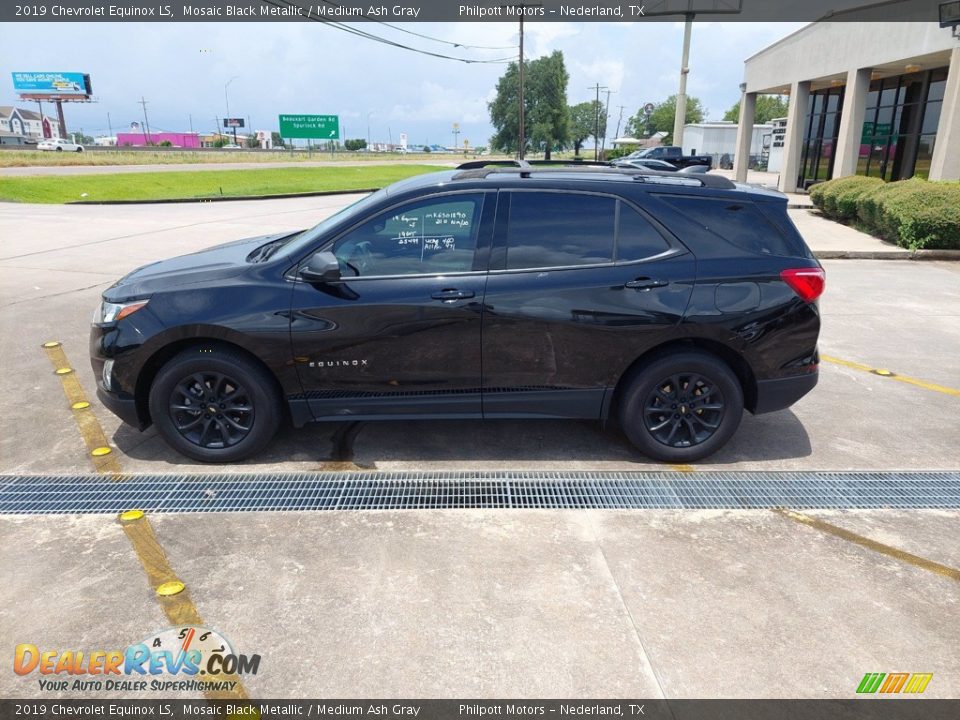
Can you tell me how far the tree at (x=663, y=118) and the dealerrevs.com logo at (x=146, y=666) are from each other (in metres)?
113

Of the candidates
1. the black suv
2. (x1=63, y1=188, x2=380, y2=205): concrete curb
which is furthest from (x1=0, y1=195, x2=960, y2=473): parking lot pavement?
(x1=63, y1=188, x2=380, y2=205): concrete curb

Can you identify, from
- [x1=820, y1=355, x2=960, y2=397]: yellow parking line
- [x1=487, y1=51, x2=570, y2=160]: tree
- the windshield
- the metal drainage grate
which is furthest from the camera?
[x1=487, y1=51, x2=570, y2=160]: tree

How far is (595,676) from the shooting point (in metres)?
2.54

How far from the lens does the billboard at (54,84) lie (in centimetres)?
10125

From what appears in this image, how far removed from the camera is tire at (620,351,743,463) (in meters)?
4.10

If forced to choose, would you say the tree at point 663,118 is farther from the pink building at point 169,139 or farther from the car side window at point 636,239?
the car side window at point 636,239

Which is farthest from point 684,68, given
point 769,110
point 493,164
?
point 769,110

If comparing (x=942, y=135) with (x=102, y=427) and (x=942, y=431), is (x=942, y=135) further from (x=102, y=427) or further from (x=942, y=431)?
(x=102, y=427)

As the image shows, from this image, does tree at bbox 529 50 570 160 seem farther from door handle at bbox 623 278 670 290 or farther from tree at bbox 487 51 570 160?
door handle at bbox 623 278 670 290

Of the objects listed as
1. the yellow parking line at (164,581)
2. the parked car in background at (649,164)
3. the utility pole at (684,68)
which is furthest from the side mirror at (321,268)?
the utility pole at (684,68)

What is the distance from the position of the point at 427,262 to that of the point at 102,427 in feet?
9.07

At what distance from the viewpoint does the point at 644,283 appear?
4008 mm

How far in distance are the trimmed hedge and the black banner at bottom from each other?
39.6ft

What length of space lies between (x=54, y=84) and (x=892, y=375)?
414 feet
